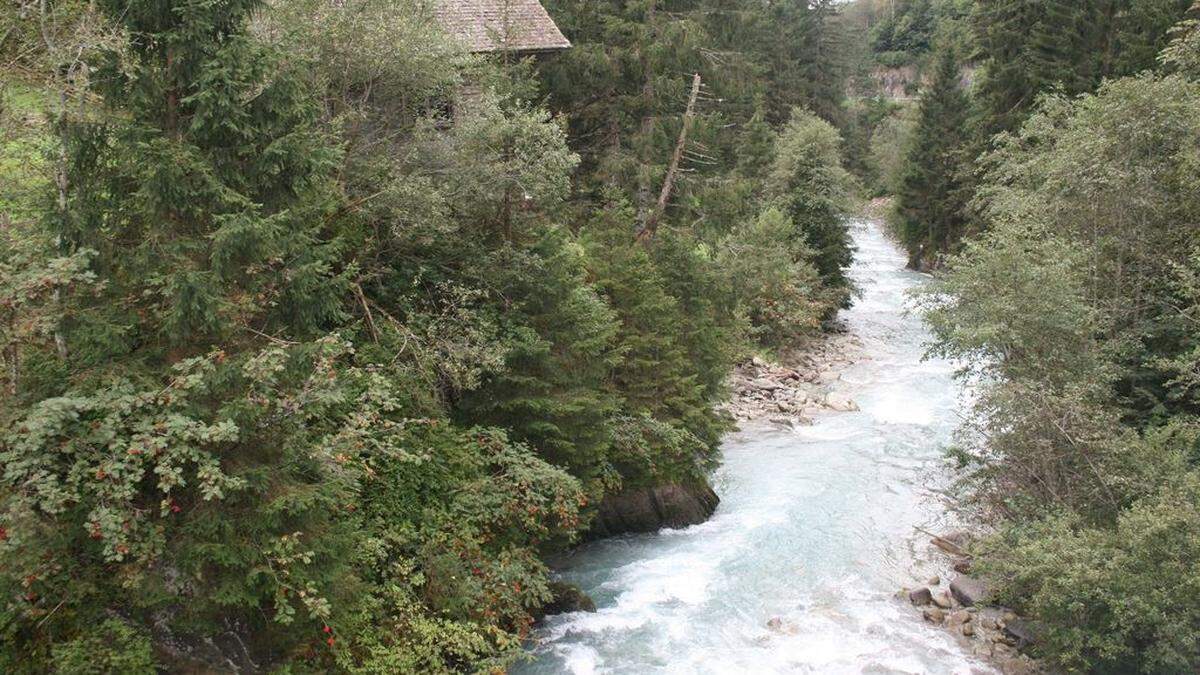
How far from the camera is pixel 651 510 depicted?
15.1 metres

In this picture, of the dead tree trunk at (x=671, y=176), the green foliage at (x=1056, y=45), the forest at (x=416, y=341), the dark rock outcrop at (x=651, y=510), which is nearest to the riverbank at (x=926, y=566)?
the forest at (x=416, y=341)

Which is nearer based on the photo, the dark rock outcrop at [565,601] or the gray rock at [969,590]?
the dark rock outcrop at [565,601]

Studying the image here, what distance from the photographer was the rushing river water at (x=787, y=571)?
1097 cm

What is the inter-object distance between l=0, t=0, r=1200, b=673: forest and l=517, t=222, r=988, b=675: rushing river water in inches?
39.6

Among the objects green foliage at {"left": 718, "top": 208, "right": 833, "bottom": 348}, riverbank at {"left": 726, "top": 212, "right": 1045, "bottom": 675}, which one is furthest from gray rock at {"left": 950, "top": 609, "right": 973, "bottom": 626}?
green foliage at {"left": 718, "top": 208, "right": 833, "bottom": 348}

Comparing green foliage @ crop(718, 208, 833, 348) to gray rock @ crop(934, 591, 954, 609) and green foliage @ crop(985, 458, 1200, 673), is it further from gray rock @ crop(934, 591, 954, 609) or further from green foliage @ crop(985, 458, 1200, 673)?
green foliage @ crop(985, 458, 1200, 673)

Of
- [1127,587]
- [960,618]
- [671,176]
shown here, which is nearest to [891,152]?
[671,176]

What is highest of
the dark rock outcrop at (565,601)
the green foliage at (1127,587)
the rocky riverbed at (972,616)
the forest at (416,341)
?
the forest at (416,341)

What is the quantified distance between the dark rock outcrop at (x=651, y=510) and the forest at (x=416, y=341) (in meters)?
0.19

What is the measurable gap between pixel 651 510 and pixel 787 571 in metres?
2.67

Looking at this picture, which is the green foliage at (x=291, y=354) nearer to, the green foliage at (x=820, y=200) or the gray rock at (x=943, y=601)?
the gray rock at (x=943, y=601)

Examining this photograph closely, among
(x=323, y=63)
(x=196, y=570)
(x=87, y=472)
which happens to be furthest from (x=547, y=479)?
(x=323, y=63)

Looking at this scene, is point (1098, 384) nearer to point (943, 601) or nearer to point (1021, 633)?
point (1021, 633)

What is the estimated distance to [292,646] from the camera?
7.89 meters
